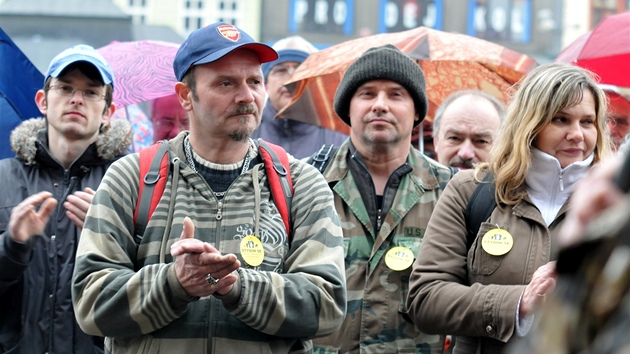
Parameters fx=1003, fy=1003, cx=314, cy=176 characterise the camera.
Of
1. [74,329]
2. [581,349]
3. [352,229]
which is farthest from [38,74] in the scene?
[581,349]

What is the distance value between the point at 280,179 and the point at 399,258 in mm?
1096

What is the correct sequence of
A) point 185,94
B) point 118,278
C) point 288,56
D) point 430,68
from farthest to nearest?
point 288,56 < point 430,68 < point 185,94 < point 118,278

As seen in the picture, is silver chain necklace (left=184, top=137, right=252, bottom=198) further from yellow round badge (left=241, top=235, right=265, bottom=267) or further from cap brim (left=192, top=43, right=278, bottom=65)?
cap brim (left=192, top=43, right=278, bottom=65)

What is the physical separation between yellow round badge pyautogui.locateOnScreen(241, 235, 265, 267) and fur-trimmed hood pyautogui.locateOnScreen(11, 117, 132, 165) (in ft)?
5.45

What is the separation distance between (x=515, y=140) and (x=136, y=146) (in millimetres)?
3976

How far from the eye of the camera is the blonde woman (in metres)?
3.66

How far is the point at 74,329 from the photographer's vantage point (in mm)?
4453

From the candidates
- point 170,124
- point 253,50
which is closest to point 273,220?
point 253,50

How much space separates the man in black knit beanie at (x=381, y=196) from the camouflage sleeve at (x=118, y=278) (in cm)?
130

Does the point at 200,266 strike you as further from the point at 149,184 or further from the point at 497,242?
the point at 497,242

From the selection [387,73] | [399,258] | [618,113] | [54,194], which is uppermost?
[387,73]

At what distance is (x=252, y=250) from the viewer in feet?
11.0

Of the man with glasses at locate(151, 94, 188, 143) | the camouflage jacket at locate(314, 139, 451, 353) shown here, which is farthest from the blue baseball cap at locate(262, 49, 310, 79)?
the camouflage jacket at locate(314, 139, 451, 353)

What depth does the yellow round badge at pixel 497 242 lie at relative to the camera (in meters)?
3.68
